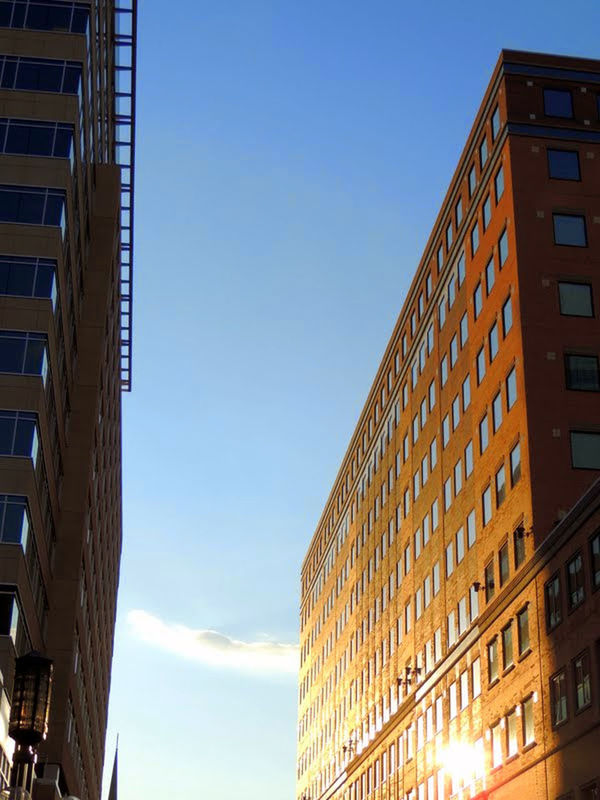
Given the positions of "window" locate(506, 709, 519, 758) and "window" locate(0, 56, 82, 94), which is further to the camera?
"window" locate(0, 56, 82, 94)

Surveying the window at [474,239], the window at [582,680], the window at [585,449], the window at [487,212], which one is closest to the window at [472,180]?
the window at [474,239]

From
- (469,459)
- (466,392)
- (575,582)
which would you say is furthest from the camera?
(466,392)

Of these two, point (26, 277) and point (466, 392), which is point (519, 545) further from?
point (26, 277)

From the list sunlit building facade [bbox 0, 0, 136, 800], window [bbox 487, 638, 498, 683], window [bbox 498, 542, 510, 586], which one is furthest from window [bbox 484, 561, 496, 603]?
sunlit building facade [bbox 0, 0, 136, 800]

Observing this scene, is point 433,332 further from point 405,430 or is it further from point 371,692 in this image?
point 371,692

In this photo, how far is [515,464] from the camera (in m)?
54.7

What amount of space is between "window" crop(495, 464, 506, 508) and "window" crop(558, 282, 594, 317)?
8.71 meters

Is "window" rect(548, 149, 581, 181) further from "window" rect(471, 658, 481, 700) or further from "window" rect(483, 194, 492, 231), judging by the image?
"window" rect(471, 658, 481, 700)

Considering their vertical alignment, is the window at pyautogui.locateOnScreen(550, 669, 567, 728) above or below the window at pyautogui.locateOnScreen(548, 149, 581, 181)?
below

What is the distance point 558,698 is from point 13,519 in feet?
81.7

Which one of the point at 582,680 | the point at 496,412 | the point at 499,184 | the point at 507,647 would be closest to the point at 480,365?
the point at 496,412

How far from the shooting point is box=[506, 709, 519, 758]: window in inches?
2007

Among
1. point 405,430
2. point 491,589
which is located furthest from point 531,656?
point 405,430

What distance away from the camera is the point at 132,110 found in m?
78.7
